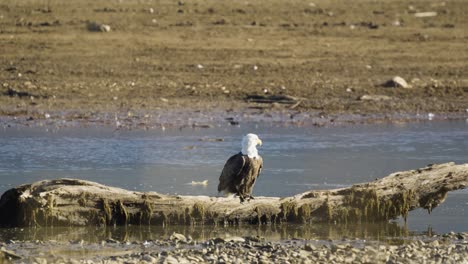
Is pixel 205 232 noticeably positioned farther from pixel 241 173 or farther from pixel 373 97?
pixel 373 97

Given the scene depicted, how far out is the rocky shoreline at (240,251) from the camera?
8102mm

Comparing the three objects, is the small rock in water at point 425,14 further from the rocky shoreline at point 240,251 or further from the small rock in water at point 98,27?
the rocky shoreline at point 240,251

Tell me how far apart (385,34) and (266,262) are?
11.6 m

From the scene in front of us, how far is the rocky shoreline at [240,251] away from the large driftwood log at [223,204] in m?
0.41

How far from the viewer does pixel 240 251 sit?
828cm

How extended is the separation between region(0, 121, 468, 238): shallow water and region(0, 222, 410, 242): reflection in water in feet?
1.28

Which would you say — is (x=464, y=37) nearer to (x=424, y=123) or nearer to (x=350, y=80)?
(x=350, y=80)

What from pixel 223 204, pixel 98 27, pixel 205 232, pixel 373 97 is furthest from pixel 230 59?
pixel 205 232

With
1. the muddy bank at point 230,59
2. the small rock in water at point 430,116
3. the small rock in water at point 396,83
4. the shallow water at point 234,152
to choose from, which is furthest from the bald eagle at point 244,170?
the small rock in water at point 396,83

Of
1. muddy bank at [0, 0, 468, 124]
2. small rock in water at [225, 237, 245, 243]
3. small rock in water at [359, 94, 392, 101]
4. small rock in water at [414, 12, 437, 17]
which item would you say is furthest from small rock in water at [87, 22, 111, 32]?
small rock in water at [225, 237, 245, 243]

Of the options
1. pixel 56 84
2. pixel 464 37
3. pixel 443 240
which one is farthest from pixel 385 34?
pixel 443 240

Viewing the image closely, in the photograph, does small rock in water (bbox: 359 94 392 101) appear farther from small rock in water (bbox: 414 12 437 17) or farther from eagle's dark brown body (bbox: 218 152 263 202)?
eagle's dark brown body (bbox: 218 152 263 202)

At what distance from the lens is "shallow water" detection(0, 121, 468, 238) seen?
36.6 feet

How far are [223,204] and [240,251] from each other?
123cm
